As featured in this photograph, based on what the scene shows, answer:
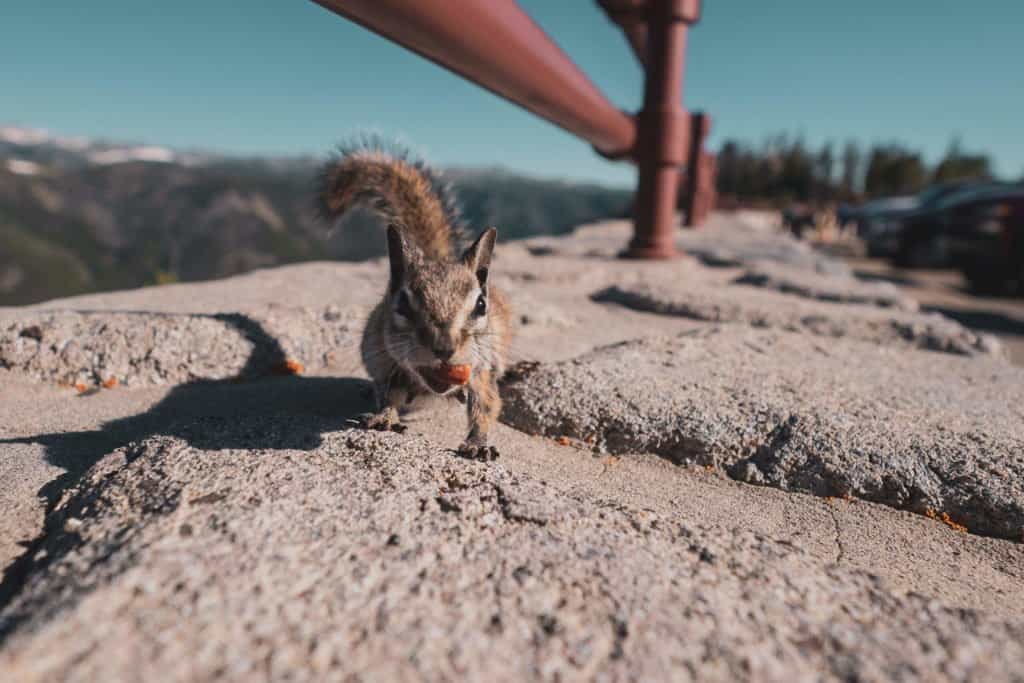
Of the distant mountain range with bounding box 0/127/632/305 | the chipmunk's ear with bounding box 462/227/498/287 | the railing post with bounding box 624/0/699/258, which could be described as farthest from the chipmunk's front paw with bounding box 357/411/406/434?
the distant mountain range with bounding box 0/127/632/305

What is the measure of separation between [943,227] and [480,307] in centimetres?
922

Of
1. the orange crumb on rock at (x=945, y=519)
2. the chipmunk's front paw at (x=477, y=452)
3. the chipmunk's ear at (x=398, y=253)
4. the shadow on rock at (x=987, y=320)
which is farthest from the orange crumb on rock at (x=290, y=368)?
the shadow on rock at (x=987, y=320)

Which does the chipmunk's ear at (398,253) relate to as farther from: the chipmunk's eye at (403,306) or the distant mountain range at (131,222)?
the distant mountain range at (131,222)

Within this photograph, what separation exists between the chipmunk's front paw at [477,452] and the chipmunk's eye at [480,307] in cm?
38

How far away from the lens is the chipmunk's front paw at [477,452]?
1.37 metres

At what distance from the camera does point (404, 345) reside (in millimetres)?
1539

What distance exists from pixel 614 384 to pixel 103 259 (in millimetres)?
121748

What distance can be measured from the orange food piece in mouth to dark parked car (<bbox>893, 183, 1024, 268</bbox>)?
326 inches

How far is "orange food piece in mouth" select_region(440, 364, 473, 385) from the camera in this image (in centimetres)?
144

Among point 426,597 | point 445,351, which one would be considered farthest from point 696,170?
point 426,597

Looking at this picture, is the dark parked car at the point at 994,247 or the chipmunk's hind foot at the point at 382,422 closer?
the chipmunk's hind foot at the point at 382,422

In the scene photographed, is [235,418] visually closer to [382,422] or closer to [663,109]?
[382,422]

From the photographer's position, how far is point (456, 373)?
1.44 m

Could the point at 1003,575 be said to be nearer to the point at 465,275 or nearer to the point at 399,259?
the point at 465,275
